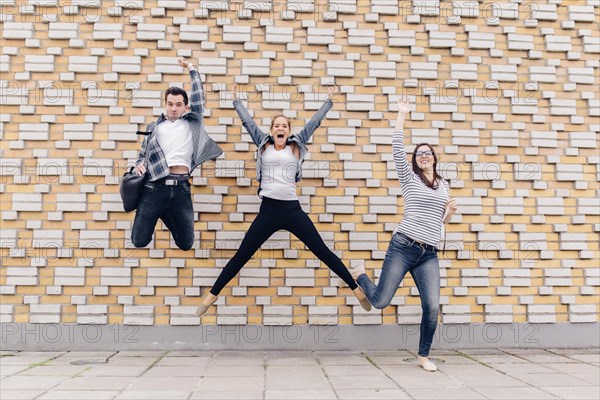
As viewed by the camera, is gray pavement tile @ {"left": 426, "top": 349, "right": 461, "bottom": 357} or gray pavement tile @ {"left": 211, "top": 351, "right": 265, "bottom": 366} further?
gray pavement tile @ {"left": 426, "top": 349, "right": 461, "bottom": 357}

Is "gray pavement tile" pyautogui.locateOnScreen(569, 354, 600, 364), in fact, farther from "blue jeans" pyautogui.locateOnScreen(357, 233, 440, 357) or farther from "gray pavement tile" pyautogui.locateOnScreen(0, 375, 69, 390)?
"gray pavement tile" pyautogui.locateOnScreen(0, 375, 69, 390)

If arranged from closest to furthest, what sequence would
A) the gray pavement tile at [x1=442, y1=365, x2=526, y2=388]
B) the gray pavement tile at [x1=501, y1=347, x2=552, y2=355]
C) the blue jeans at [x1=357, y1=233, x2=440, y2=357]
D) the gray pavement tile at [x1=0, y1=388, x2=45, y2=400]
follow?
1. the gray pavement tile at [x1=0, y1=388, x2=45, y2=400]
2. the gray pavement tile at [x1=442, y1=365, x2=526, y2=388]
3. the blue jeans at [x1=357, y1=233, x2=440, y2=357]
4. the gray pavement tile at [x1=501, y1=347, x2=552, y2=355]

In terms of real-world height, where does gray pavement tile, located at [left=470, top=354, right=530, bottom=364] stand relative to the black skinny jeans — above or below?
below

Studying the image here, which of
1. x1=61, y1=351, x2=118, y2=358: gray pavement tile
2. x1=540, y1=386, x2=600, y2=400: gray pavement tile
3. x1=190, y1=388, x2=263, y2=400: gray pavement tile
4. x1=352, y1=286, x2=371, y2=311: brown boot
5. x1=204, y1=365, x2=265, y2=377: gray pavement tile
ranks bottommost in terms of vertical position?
x1=61, y1=351, x2=118, y2=358: gray pavement tile

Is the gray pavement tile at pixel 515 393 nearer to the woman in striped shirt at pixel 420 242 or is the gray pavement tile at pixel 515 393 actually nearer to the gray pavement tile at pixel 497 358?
the woman in striped shirt at pixel 420 242

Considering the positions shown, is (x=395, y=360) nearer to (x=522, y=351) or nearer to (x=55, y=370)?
(x=522, y=351)

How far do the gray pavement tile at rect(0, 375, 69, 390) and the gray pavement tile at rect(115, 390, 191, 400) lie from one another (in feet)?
2.33

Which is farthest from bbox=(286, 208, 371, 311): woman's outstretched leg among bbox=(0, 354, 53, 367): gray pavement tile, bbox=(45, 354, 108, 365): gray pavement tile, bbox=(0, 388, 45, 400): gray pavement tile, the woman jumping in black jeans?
bbox=(0, 354, 53, 367): gray pavement tile

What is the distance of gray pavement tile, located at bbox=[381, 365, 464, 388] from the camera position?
420cm

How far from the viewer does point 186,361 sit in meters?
4.99

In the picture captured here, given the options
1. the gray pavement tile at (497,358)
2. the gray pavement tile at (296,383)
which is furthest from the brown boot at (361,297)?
the gray pavement tile at (497,358)

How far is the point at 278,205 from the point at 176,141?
4.04 feet

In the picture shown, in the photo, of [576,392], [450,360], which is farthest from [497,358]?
[576,392]

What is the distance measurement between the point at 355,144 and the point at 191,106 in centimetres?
193
